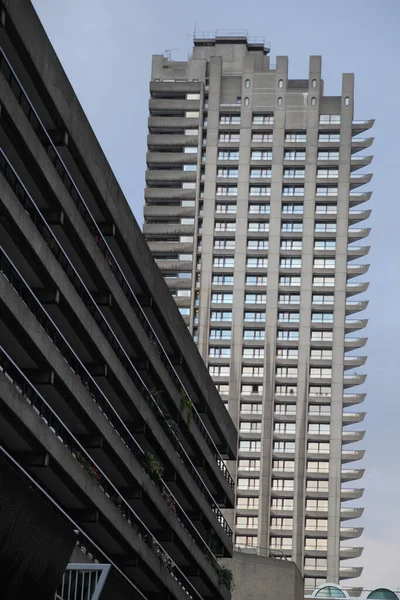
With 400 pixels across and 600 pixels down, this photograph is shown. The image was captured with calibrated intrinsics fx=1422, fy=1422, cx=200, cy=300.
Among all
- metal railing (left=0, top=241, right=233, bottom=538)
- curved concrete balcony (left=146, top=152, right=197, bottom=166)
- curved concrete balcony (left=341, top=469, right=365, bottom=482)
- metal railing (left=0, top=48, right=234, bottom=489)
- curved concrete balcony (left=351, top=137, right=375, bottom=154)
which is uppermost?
curved concrete balcony (left=351, top=137, right=375, bottom=154)

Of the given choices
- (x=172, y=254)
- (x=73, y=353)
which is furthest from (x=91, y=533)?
(x=172, y=254)

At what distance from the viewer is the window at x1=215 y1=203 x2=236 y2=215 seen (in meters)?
136

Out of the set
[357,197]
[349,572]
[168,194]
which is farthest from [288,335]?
[349,572]

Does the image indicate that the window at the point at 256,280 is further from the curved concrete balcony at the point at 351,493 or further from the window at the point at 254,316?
the curved concrete balcony at the point at 351,493

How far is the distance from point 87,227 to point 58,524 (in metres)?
21.4

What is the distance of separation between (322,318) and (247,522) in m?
20.2

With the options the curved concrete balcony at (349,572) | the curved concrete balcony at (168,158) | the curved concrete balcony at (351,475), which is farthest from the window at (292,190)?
the curved concrete balcony at (349,572)

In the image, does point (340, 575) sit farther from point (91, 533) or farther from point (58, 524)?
point (58, 524)

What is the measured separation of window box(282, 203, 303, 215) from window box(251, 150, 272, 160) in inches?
208

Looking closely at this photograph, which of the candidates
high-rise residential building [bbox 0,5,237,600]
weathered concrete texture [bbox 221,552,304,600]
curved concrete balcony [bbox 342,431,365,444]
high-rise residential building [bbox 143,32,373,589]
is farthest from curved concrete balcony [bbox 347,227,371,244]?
high-rise residential building [bbox 0,5,237,600]

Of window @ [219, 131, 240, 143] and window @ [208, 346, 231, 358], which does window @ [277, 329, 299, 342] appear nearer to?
window @ [208, 346, 231, 358]

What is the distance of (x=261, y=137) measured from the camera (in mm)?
137500

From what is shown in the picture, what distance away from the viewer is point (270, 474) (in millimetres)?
127062

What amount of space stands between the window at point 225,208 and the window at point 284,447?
22.8 meters
